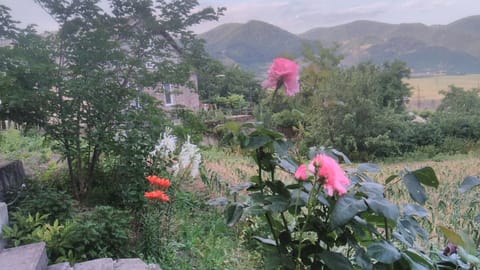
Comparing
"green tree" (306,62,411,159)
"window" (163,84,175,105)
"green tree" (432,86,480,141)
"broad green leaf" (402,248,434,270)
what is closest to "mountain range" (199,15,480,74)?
"window" (163,84,175,105)

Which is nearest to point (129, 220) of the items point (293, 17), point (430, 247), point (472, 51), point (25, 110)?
point (25, 110)

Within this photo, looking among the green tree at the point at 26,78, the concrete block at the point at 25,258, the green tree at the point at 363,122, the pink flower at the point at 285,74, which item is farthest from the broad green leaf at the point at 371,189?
the green tree at the point at 363,122

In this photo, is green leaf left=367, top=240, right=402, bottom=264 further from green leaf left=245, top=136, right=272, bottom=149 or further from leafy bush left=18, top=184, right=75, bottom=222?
leafy bush left=18, top=184, right=75, bottom=222

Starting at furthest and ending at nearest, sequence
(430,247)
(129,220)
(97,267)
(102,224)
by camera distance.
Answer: (129,220), (102,224), (97,267), (430,247)

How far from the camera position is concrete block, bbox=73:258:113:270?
121 cm

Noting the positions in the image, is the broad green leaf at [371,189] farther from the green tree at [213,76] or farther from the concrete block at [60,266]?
the green tree at [213,76]

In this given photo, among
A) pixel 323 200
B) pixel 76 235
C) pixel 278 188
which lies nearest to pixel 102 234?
pixel 76 235

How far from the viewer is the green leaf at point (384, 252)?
28.2 inches

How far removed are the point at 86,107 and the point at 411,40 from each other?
2422mm

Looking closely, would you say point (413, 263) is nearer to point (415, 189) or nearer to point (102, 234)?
point (415, 189)

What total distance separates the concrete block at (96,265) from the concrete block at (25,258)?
0.11 meters

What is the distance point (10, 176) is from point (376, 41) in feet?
7.83

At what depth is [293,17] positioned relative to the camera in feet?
8.23

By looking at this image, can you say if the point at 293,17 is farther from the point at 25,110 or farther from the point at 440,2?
the point at 25,110
